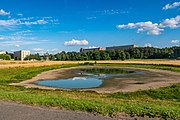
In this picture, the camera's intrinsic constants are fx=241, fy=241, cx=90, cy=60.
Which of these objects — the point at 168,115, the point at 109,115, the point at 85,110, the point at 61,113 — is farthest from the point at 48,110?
the point at 168,115

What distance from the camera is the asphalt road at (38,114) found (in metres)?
9.11

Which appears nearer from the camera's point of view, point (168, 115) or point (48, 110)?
point (168, 115)

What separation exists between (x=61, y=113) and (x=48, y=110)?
87 cm

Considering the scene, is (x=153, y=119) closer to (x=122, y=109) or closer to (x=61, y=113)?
(x=122, y=109)

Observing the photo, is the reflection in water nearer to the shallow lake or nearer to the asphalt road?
the shallow lake

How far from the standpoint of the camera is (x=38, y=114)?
31.9 ft

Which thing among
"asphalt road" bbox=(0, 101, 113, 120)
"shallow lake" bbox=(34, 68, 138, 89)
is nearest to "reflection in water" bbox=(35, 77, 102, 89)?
"shallow lake" bbox=(34, 68, 138, 89)

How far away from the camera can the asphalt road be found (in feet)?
29.9

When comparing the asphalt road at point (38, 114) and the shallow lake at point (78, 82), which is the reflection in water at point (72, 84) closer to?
the shallow lake at point (78, 82)

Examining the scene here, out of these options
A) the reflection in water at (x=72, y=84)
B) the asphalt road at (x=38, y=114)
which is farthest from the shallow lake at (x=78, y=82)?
the asphalt road at (x=38, y=114)

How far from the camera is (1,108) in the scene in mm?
10875

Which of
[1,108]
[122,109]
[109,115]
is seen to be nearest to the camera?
[109,115]

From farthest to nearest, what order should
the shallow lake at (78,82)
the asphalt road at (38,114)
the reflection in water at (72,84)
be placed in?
1. the shallow lake at (78,82)
2. the reflection in water at (72,84)
3. the asphalt road at (38,114)

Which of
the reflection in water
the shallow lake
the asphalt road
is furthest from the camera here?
the shallow lake
